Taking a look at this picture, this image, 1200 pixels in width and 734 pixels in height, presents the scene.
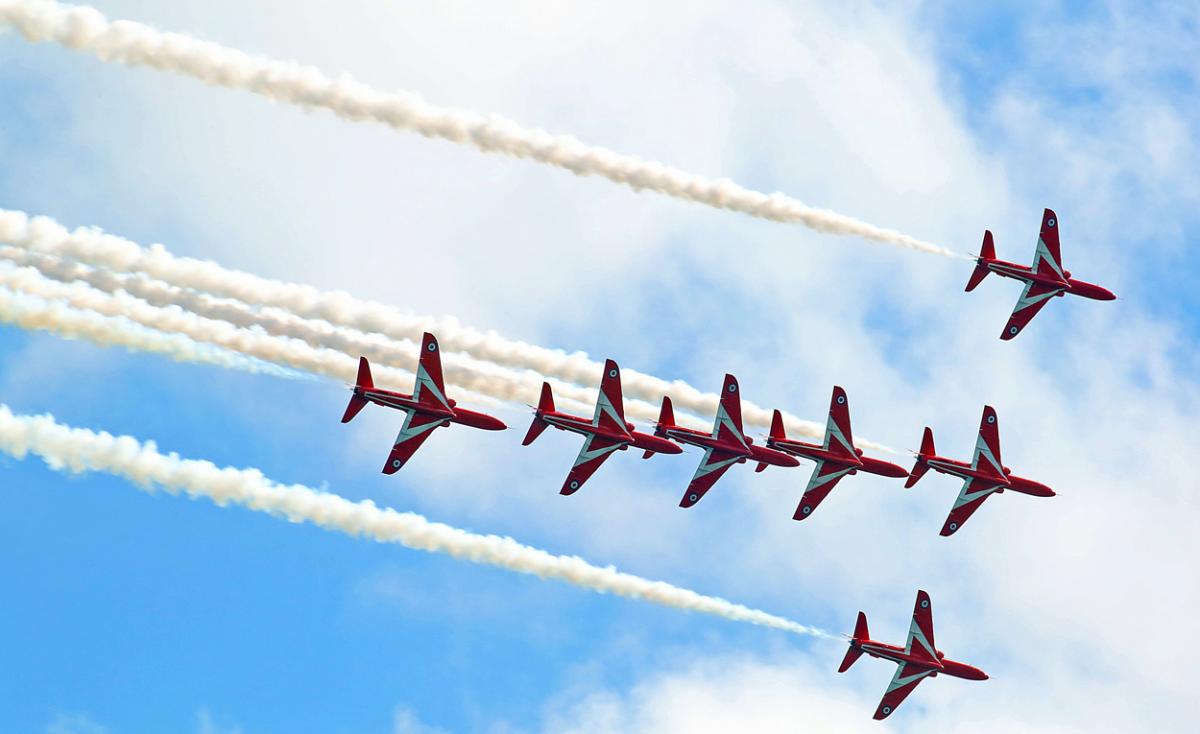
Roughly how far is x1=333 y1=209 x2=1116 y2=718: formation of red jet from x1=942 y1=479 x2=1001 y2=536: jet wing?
39 mm

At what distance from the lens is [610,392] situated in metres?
65.6

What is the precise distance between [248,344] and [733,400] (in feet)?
63.9

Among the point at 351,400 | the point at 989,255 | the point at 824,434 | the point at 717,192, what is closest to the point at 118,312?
the point at 351,400

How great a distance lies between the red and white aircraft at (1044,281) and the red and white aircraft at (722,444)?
11.8m

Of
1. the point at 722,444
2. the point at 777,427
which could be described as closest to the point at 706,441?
the point at 722,444

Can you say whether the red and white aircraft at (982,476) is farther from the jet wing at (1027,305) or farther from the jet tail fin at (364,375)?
the jet tail fin at (364,375)

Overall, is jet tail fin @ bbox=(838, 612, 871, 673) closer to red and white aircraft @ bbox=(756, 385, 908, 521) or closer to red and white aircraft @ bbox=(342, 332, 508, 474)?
red and white aircraft @ bbox=(756, 385, 908, 521)

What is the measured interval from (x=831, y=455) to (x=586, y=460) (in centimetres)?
1023

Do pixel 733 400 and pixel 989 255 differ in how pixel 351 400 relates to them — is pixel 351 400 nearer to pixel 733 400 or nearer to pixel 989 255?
pixel 733 400

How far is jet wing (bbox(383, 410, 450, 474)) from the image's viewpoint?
6188 cm

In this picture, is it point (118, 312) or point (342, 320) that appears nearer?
point (118, 312)

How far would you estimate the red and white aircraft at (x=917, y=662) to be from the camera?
73438 mm

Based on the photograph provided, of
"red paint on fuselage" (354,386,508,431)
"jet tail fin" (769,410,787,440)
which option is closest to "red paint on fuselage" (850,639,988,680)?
"jet tail fin" (769,410,787,440)

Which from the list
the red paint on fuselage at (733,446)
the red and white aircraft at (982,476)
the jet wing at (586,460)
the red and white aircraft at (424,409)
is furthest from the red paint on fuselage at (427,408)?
the red and white aircraft at (982,476)
